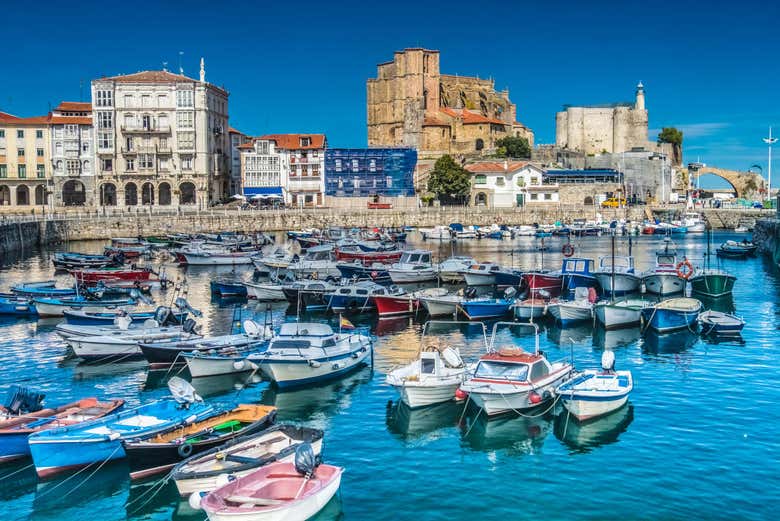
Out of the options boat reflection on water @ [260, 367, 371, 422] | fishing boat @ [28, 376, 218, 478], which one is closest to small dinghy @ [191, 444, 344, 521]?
fishing boat @ [28, 376, 218, 478]

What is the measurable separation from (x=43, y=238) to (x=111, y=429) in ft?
231

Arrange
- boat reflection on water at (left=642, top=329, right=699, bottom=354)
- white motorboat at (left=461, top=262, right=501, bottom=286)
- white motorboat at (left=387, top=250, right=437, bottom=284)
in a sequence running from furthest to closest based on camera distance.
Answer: white motorboat at (left=387, top=250, right=437, bottom=284) < white motorboat at (left=461, top=262, right=501, bottom=286) < boat reflection on water at (left=642, top=329, right=699, bottom=354)

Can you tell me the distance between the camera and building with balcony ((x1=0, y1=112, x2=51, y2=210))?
10300cm

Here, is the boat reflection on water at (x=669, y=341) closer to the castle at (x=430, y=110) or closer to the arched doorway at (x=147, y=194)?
the arched doorway at (x=147, y=194)

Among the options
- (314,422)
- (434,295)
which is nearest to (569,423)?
(314,422)

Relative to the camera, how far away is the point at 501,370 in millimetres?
24234

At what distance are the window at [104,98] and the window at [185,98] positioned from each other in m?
8.11

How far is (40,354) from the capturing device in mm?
33125

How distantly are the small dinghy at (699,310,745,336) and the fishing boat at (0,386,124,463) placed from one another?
2552 centimetres

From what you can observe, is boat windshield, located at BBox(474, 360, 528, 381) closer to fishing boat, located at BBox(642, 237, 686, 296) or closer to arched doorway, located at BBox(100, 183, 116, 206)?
fishing boat, located at BBox(642, 237, 686, 296)

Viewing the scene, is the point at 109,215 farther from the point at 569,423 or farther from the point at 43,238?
the point at 569,423

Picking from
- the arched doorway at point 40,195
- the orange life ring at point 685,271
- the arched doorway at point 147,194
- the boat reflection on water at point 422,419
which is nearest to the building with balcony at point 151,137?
the arched doorway at point 147,194

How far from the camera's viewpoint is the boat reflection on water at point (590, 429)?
2206 centimetres

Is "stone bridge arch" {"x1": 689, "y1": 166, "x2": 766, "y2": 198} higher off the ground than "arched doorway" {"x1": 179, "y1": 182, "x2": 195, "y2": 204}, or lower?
higher
